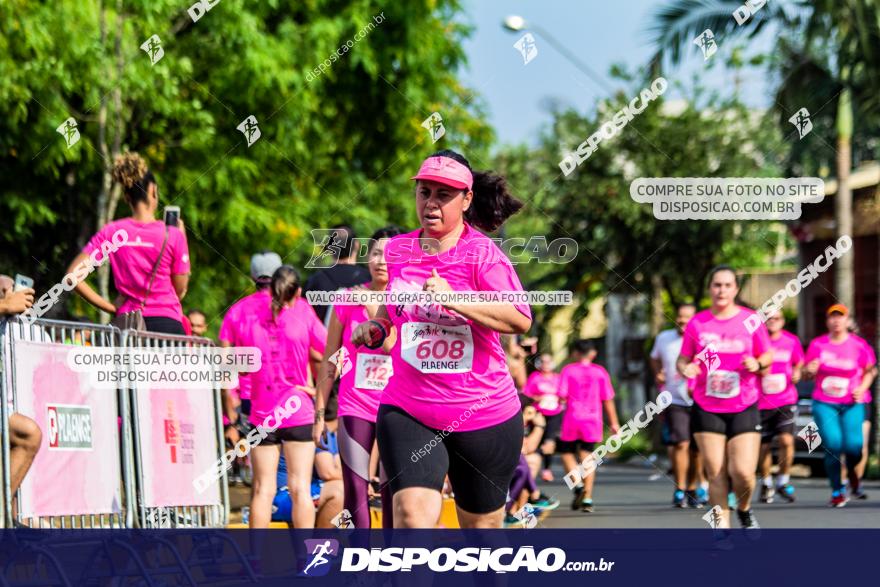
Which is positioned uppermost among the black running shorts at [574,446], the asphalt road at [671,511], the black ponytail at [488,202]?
the black ponytail at [488,202]

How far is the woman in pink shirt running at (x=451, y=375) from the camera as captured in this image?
6043mm

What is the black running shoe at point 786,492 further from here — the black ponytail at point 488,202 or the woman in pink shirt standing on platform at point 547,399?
the black ponytail at point 488,202

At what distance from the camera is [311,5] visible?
19.6 metres

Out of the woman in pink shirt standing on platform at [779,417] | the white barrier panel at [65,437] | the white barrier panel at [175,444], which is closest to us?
the white barrier panel at [65,437]

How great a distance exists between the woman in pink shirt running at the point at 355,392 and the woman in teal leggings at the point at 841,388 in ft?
24.7

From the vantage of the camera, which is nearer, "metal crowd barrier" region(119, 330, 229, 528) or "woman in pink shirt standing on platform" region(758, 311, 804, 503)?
"metal crowd barrier" region(119, 330, 229, 528)

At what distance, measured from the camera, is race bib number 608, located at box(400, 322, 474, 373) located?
612 centimetres

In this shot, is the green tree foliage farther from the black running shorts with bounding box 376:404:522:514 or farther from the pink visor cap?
the black running shorts with bounding box 376:404:522:514

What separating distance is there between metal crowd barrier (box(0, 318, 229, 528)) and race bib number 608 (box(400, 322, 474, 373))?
1.89 m

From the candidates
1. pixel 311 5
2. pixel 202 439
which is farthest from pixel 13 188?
pixel 202 439

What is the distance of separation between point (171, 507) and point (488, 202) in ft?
9.79


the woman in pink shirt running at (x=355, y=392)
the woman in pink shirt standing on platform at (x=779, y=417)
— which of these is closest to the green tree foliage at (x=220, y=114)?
the woman in pink shirt standing on platform at (x=779, y=417)

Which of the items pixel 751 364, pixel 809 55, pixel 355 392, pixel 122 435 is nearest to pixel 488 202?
pixel 355 392

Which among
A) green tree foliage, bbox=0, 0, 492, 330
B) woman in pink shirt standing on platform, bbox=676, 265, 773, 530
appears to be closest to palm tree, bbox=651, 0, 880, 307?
green tree foliage, bbox=0, 0, 492, 330
